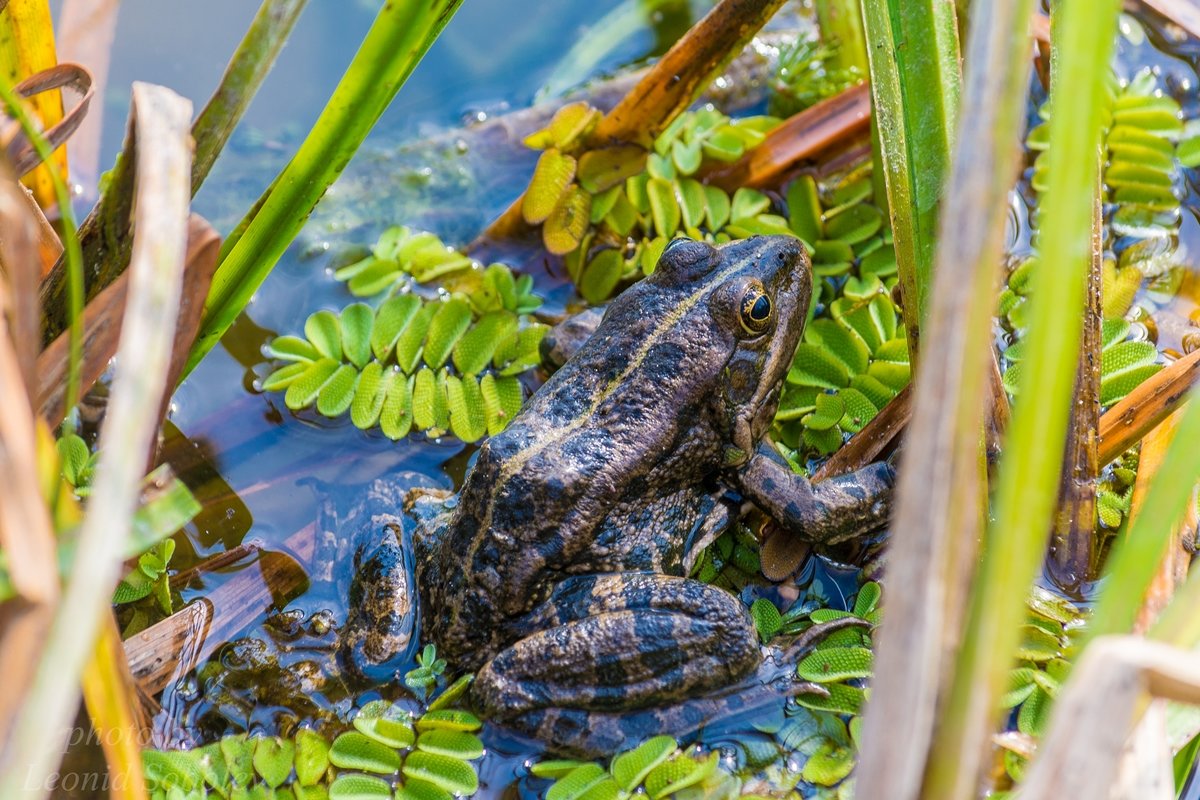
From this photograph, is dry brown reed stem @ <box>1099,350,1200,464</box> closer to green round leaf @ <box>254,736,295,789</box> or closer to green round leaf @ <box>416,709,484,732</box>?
green round leaf @ <box>416,709,484,732</box>

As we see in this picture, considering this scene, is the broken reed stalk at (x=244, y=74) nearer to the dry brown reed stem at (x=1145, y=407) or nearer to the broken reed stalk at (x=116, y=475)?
the broken reed stalk at (x=116, y=475)

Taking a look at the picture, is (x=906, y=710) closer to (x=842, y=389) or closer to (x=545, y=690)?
(x=545, y=690)

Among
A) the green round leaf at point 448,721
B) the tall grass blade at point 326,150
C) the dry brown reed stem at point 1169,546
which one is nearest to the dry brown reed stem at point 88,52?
the tall grass blade at point 326,150

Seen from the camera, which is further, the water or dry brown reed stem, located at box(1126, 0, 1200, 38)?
dry brown reed stem, located at box(1126, 0, 1200, 38)

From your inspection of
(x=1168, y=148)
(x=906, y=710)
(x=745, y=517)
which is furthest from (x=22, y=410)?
(x=1168, y=148)

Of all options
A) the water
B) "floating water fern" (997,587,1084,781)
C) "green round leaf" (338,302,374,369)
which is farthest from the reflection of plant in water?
"floating water fern" (997,587,1084,781)

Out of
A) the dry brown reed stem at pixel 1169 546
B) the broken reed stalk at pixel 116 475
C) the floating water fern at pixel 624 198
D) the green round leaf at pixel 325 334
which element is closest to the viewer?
the broken reed stalk at pixel 116 475
